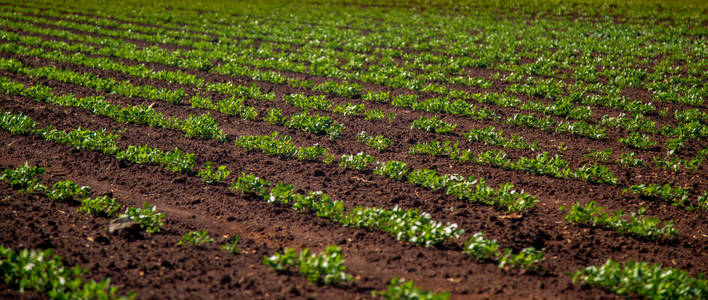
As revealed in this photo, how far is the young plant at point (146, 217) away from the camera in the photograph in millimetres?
6434

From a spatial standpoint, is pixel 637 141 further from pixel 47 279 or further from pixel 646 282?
pixel 47 279

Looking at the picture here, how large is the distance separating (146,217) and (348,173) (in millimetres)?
3480

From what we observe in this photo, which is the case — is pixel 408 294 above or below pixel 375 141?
below

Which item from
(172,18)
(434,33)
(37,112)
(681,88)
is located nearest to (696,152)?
(681,88)

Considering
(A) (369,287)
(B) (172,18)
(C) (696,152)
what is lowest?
(A) (369,287)

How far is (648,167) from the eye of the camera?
30.2 feet

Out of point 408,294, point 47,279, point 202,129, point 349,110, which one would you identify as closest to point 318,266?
point 408,294

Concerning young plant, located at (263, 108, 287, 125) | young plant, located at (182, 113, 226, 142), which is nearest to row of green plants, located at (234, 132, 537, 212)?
young plant, located at (182, 113, 226, 142)

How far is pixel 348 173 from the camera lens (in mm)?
8633

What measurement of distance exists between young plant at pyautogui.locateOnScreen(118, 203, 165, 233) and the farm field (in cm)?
4

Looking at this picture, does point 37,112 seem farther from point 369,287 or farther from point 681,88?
point 681,88

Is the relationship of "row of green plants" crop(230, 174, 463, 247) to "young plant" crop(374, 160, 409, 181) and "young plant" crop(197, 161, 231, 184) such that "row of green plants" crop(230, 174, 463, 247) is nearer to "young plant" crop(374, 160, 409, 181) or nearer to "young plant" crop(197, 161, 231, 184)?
"young plant" crop(197, 161, 231, 184)

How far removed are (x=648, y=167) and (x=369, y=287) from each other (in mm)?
6720

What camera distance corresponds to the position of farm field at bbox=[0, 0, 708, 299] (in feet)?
18.3
